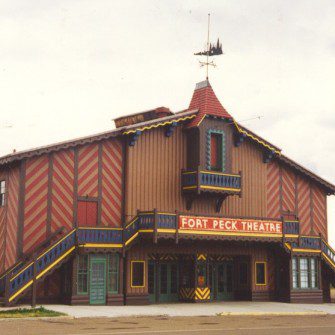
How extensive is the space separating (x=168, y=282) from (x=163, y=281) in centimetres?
35

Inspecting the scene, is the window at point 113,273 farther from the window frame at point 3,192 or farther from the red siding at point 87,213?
the window frame at point 3,192

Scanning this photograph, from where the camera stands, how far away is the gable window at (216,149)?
40875 millimetres

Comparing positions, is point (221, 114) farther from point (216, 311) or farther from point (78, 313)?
point (78, 313)

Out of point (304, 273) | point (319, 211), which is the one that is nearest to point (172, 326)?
point (304, 273)

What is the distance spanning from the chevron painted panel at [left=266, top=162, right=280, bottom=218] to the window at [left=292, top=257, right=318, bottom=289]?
3591 millimetres

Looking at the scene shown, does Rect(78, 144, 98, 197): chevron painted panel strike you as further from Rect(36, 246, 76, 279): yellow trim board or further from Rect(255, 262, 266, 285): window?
Rect(255, 262, 266, 285): window

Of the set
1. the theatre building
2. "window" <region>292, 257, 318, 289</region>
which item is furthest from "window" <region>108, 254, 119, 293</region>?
"window" <region>292, 257, 318, 289</region>

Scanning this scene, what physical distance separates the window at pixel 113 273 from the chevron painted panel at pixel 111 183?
2191 millimetres

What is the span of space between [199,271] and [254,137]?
30.8 feet

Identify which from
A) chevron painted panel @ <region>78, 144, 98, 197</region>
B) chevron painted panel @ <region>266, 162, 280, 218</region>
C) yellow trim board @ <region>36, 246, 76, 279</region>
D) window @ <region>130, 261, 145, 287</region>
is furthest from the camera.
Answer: chevron painted panel @ <region>266, 162, 280, 218</region>

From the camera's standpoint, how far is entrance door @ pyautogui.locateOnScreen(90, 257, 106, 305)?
35406mm

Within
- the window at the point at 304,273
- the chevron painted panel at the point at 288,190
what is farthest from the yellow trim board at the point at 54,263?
the chevron painted panel at the point at 288,190

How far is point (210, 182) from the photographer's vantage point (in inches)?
1570

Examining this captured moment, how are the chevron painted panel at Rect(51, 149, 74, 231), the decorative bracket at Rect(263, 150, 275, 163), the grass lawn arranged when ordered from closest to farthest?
the grass lawn
the chevron painted panel at Rect(51, 149, 74, 231)
the decorative bracket at Rect(263, 150, 275, 163)
